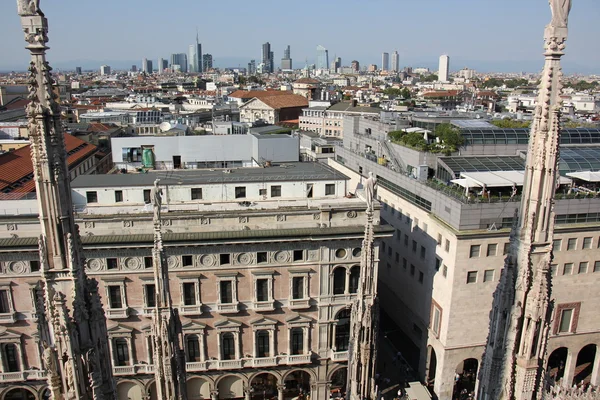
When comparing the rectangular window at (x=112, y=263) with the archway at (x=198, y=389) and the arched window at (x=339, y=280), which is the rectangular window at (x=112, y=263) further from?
the arched window at (x=339, y=280)

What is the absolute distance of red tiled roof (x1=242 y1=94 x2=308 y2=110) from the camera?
496 feet

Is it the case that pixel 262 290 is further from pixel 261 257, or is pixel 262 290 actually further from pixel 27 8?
pixel 27 8

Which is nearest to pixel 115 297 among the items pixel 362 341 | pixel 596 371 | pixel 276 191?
pixel 276 191

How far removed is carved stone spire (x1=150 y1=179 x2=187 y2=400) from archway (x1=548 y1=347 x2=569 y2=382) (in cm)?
3912

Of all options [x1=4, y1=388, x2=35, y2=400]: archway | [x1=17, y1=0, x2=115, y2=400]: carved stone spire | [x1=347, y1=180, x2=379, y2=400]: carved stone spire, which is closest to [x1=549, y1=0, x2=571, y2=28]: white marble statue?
[x1=347, y1=180, x2=379, y2=400]: carved stone spire

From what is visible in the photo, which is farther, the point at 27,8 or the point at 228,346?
the point at 228,346

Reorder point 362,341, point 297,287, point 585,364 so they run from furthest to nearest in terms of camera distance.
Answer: point 585,364, point 297,287, point 362,341

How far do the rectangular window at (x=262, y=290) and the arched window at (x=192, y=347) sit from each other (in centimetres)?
573

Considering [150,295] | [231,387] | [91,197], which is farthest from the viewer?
[231,387]

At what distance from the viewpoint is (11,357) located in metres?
36.0

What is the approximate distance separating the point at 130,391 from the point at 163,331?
24726mm

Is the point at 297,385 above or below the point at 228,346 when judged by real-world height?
below

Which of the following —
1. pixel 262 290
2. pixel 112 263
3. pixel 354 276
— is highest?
pixel 112 263

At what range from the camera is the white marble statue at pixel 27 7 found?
38.2ft
